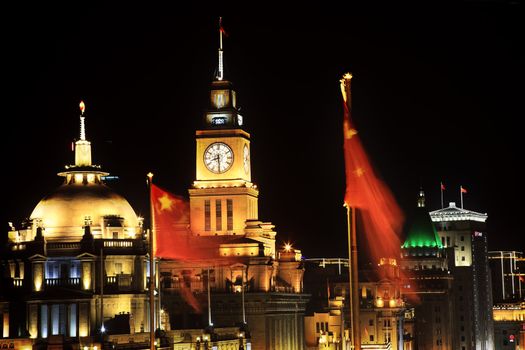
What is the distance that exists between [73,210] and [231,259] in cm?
2408

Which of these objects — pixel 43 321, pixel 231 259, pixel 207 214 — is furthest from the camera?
pixel 207 214

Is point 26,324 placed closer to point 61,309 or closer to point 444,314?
point 61,309

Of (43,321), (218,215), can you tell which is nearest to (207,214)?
(218,215)

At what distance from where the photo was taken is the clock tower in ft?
497

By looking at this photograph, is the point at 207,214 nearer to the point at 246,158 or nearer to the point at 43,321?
the point at 246,158

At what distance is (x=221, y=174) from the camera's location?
152875mm

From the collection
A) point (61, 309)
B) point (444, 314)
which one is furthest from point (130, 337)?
point (444, 314)

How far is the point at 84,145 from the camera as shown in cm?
12644

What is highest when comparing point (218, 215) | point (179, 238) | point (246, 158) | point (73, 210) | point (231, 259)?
point (246, 158)

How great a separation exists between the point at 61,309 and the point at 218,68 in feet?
150

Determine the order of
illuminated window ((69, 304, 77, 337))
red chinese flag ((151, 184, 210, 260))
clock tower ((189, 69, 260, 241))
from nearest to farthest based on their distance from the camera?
illuminated window ((69, 304, 77, 337))
red chinese flag ((151, 184, 210, 260))
clock tower ((189, 69, 260, 241))

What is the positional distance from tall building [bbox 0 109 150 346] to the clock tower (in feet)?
77.0

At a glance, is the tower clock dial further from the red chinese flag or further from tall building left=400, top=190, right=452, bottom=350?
tall building left=400, top=190, right=452, bottom=350

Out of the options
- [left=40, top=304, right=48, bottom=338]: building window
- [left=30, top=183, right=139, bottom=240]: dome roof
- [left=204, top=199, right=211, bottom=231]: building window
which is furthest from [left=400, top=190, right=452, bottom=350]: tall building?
[left=40, top=304, right=48, bottom=338]: building window
